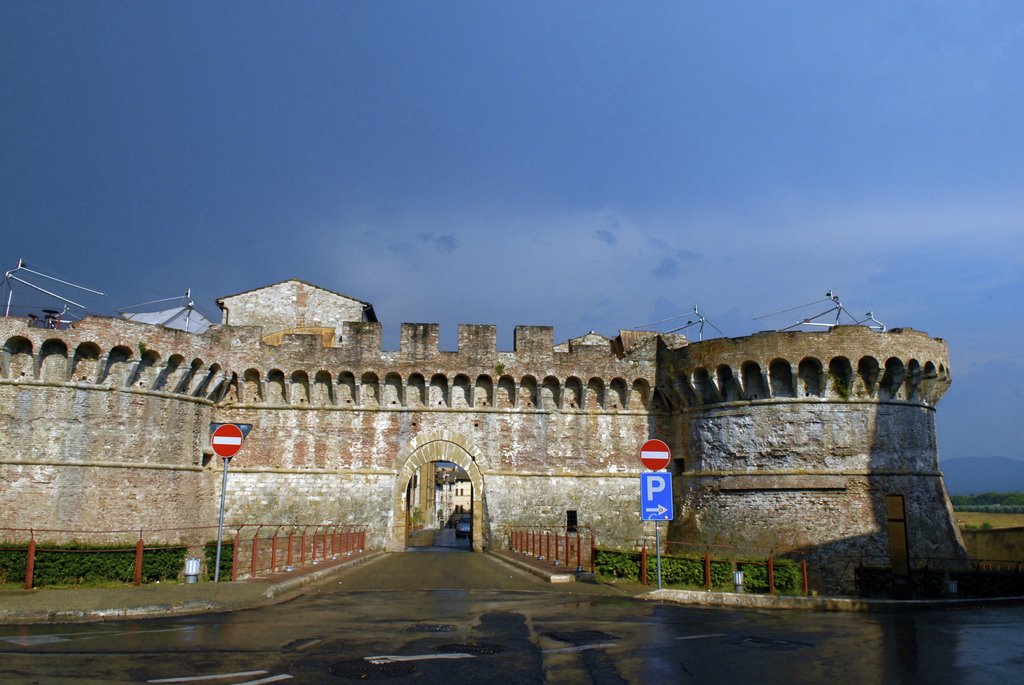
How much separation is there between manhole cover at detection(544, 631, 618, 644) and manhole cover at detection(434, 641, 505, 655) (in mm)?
922

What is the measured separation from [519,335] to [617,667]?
21.3 meters

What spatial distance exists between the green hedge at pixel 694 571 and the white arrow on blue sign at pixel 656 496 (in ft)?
9.65

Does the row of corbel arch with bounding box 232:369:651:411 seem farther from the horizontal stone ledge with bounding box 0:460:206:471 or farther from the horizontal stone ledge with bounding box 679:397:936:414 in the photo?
the horizontal stone ledge with bounding box 0:460:206:471

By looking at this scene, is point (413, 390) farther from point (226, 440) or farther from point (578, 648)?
point (578, 648)

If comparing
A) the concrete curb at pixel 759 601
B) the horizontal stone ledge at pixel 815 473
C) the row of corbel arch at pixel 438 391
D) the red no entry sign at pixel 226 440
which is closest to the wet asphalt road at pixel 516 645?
the concrete curb at pixel 759 601

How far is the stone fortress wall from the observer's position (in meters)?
23.1

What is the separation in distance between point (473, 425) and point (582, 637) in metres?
18.9

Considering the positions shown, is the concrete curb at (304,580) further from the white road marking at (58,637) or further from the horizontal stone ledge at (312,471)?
the horizontal stone ledge at (312,471)

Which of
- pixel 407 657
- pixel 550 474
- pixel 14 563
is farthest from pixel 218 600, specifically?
pixel 550 474

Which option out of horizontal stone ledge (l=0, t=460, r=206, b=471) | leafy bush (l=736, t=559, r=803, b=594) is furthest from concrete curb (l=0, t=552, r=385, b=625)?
horizontal stone ledge (l=0, t=460, r=206, b=471)

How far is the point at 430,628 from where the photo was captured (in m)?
9.72

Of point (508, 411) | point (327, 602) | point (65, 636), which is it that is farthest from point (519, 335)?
point (65, 636)

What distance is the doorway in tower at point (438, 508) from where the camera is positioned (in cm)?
4653

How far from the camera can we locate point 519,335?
1114 inches
